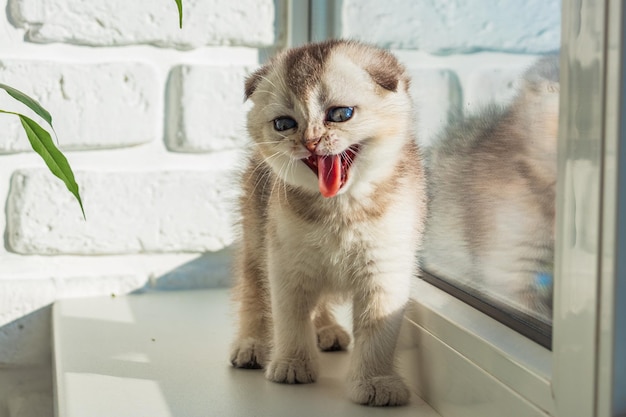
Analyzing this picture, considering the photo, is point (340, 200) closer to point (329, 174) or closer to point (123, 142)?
point (329, 174)

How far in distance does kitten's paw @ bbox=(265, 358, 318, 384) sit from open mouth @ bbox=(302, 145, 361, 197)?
0.63ft

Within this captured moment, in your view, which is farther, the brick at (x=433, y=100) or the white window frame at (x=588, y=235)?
the brick at (x=433, y=100)

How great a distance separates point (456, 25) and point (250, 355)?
398mm

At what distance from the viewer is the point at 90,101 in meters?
1.14

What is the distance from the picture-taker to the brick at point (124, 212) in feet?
3.67

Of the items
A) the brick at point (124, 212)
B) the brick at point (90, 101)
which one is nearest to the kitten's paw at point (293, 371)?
the brick at point (124, 212)

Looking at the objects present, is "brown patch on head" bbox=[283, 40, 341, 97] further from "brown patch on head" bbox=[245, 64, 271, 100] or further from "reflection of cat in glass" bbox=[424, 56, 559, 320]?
"reflection of cat in glass" bbox=[424, 56, 559, 320]

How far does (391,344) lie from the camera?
2.51 ft

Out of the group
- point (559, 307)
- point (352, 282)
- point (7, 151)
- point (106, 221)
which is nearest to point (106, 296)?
point (106, 221)

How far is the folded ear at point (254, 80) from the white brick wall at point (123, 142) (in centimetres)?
28

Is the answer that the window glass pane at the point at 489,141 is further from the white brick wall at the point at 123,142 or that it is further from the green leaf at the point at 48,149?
the green leaf at the point at 48,149

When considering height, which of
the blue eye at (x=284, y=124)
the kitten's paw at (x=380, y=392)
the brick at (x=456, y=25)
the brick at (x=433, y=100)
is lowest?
the kitten's paw at (x=380, y=392)

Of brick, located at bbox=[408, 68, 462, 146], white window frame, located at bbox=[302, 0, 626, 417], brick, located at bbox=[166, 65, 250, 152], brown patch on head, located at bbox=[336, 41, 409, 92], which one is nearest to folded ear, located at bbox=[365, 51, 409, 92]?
brown patch on head, located at bbox=[336, 41, 409, 92]

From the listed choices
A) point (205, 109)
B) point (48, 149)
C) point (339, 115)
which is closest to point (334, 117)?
point (339, 115)
